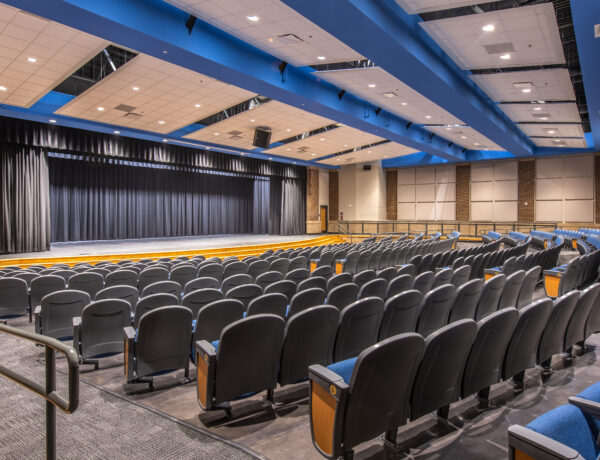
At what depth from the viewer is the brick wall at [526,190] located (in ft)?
69.9

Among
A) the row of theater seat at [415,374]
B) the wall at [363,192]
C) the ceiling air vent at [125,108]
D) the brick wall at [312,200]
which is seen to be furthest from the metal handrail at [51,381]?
the wall at [363,192]

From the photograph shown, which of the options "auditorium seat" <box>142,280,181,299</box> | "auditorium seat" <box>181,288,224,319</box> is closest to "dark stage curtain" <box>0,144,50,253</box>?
"auditorium seat" <box>142,280,181,299</box>

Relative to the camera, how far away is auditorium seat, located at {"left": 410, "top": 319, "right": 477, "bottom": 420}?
227 cm

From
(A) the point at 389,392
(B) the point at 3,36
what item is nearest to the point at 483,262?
(A) the point at 389,392

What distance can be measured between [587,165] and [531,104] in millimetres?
10953

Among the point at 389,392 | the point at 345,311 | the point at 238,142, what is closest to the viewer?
the point at 389,392

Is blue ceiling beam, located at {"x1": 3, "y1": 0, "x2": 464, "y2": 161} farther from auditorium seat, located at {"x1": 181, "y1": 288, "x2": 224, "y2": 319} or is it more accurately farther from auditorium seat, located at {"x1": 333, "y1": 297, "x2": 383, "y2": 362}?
auditorium seat, located at {"x1": 333, "y1": 297, "x2": 383, "y2": 362}

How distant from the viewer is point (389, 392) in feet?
7.07

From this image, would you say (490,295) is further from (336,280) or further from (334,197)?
(334,197)

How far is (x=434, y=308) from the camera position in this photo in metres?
3.92

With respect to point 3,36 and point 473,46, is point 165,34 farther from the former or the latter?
point 473,46

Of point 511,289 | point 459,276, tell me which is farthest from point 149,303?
point 459,276

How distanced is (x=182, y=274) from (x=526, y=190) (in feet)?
67.6

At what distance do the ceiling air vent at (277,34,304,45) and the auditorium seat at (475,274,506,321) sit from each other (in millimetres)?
5678
